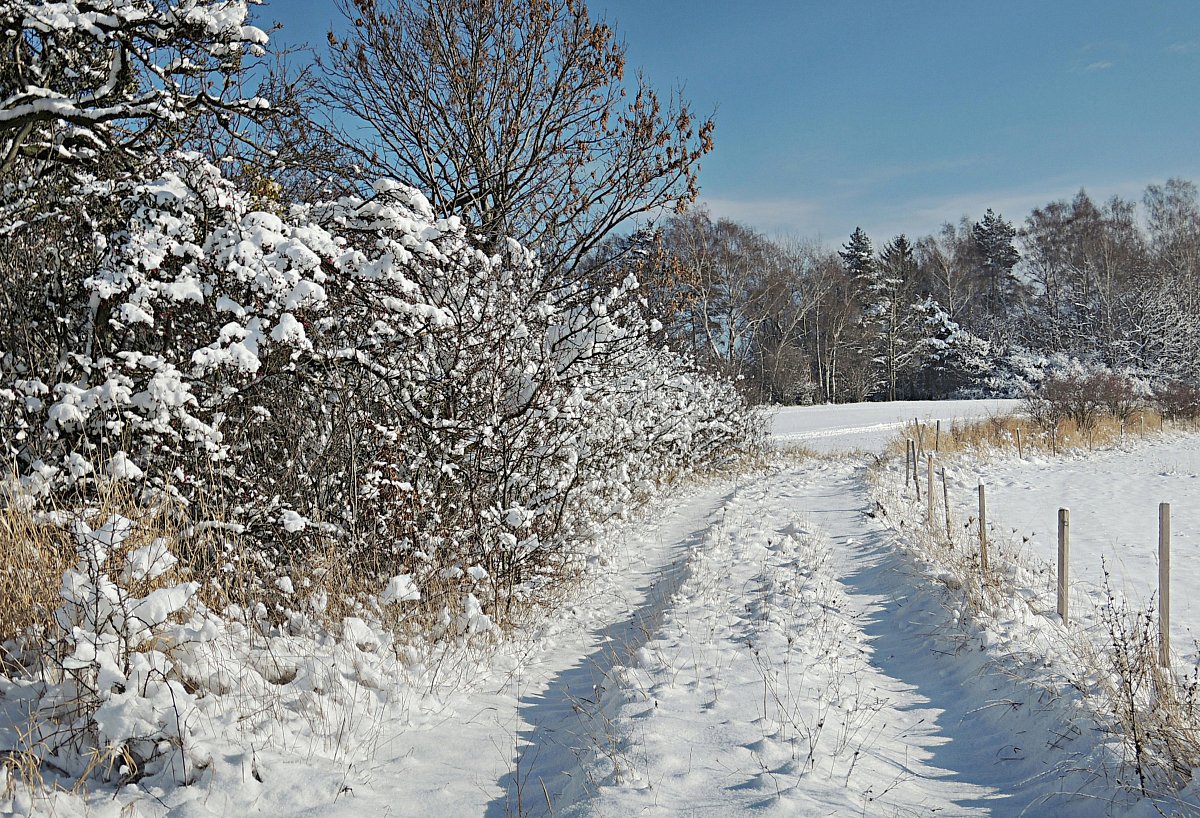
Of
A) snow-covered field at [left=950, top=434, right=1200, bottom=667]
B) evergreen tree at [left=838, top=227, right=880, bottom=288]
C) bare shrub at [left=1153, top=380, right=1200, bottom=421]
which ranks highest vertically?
evergreen tree at [left=838, top=227, right=880, bottom=288]

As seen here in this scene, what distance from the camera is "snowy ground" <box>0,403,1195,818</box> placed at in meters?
3.18

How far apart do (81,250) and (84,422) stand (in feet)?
3.89

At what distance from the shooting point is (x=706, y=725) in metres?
3.96

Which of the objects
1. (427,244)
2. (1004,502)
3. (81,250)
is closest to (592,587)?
(427,244)

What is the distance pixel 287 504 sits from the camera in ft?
17.4

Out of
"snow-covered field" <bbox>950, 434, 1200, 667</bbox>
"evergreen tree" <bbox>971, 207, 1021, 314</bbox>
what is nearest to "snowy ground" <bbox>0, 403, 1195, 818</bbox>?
"snow-covered field" <bbox>950, 434, 1200, 667</bbox>

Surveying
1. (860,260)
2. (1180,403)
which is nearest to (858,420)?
(1180,403)

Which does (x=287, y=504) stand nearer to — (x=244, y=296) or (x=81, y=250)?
(x=244, y=296)

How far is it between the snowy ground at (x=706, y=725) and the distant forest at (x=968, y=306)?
26.1 meters

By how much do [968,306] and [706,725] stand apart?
171 ft

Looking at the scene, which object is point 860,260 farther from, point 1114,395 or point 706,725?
point 706,725

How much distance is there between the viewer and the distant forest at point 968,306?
113 ft

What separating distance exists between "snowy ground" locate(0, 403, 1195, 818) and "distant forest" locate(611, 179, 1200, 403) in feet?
85.8

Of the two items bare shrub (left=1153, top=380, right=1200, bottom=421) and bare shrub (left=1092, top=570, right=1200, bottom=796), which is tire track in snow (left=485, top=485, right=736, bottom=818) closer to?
bare shrub (left=1092, top=570, right=1200, bottom=796)
